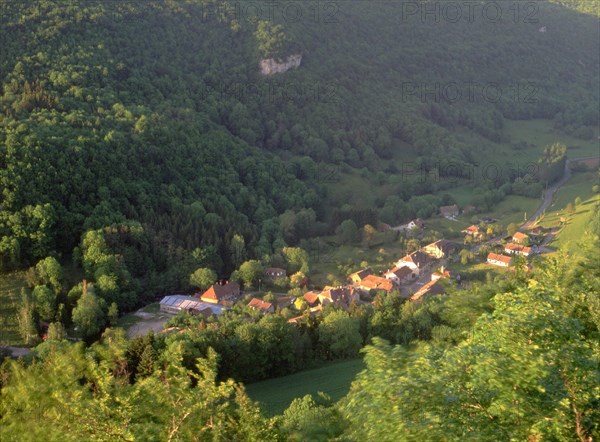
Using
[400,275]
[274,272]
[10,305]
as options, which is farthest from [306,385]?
[400,275]

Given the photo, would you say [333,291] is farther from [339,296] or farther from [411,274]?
[411,274]

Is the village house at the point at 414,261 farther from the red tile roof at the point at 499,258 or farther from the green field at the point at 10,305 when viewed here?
the green field at the point at 10,305

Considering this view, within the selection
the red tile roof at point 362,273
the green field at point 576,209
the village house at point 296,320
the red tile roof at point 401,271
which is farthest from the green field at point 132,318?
the green field at point 576,209

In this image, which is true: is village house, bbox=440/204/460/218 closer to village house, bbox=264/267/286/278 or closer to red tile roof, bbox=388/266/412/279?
red tile roof, bbox=388/266/412/279

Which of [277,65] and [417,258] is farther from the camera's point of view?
[277,65]

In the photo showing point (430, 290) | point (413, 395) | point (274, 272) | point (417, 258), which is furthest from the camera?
point (417, 258)

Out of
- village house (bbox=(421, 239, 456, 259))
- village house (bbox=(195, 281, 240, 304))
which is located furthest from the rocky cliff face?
village house (bbox=(195, 281, 240, 304))

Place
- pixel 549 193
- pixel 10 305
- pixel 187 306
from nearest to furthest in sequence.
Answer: pixel 10 305, pixel 187 306, pixel 549 193

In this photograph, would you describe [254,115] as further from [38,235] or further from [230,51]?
[38,235]
